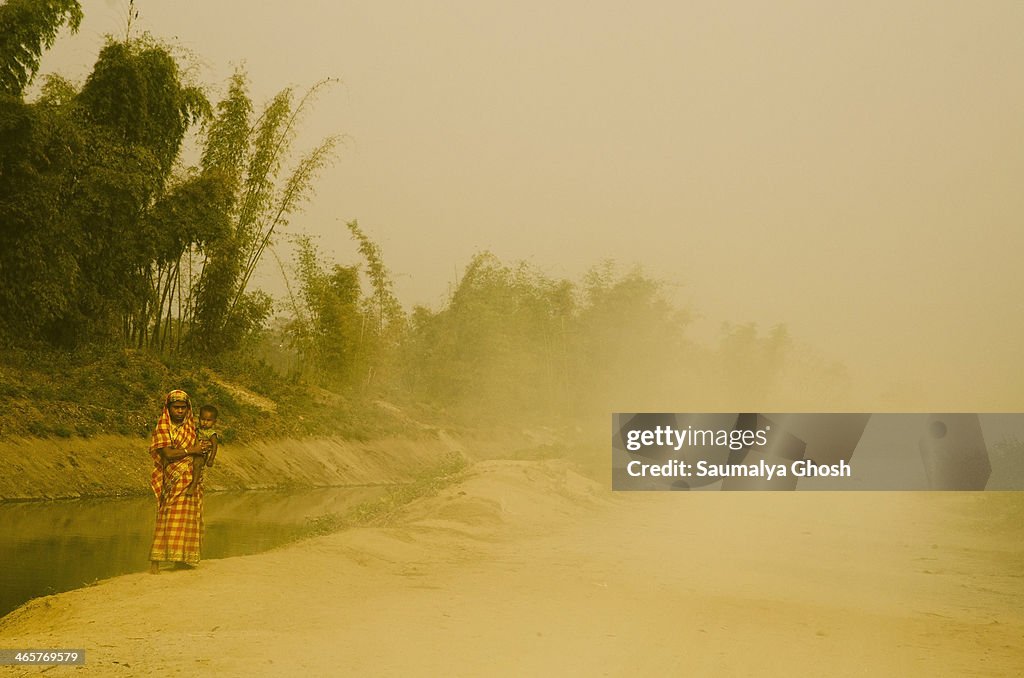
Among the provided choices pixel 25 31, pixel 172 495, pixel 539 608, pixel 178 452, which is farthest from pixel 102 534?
pixel 25 31

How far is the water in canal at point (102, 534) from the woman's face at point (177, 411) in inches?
77.0

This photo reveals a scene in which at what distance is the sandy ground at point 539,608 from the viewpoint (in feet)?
20.1

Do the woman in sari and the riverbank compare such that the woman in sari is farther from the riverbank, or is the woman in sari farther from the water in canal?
the riverbank

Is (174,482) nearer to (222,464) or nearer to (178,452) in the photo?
(178,452)

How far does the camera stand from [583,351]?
196 feet

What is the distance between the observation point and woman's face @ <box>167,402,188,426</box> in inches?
341

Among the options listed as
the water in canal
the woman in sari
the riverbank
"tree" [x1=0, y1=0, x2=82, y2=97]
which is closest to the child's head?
the woman in sari

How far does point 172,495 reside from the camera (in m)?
8.71

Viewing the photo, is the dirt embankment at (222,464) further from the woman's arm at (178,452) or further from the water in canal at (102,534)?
the woman's arm at (178,452)

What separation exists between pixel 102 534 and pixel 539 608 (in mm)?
7686

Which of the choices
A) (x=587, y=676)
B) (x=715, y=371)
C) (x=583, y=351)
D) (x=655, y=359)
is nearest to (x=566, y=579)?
(x=587, y=676)

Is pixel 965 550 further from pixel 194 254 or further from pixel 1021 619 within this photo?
pixel 194 254

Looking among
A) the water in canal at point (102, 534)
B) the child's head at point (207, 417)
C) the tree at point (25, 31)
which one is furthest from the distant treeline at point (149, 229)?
the child's head at point (207, 417)

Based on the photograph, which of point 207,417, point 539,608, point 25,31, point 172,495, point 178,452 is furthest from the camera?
point 25,31
